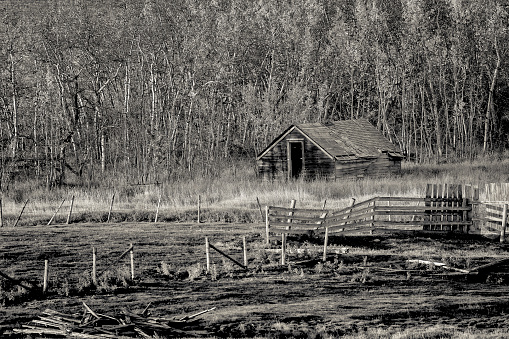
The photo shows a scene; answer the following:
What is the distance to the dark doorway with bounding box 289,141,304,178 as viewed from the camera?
49.3 m

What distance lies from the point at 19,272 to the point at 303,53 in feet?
148

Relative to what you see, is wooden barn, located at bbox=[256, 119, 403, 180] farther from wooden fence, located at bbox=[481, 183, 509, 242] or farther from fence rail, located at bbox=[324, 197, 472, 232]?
fence rail, located at bbox=[324, 197, 472, 232]

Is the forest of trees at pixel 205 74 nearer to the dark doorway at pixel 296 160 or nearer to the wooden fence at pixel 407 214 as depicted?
the dark doorway at pixel 296 160

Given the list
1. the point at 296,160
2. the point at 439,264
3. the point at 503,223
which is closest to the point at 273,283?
the point at 439,264

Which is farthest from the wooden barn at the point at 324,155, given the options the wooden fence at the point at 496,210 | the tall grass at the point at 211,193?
the wooden fence at the point at 496,210

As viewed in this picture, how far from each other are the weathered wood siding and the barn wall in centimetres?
71

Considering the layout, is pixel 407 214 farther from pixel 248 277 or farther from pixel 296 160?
pixel 296 160

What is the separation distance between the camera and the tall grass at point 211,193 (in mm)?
37281

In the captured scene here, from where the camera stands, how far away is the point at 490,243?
27219 millimetres

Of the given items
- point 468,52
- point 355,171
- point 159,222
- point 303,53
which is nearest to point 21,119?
point 303,53

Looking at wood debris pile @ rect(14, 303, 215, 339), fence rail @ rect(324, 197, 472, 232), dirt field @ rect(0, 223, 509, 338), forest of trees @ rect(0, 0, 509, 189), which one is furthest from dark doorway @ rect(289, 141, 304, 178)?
wood debris pile @ rect(14, 303, 215, 339)

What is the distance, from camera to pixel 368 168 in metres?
50.2

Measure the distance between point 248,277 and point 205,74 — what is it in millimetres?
38784

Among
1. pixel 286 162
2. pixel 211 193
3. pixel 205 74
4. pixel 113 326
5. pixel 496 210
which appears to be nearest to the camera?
pixel 113 326
